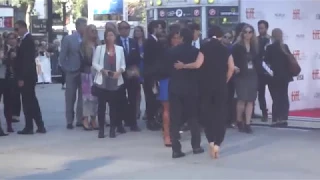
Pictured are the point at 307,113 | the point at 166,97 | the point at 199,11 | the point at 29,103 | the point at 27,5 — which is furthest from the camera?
the point at 27,5

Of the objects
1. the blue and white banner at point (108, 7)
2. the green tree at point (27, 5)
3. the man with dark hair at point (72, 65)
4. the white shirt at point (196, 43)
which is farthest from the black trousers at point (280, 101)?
the green tree at point (27, 5)

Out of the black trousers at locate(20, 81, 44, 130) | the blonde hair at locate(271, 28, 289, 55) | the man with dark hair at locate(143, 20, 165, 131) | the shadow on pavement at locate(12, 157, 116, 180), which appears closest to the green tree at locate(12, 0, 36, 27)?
the man with dark hair at locate(143, 20, 165, 131)

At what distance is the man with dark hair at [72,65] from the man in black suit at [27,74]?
80 cm

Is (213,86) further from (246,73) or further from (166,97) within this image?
(246,73)

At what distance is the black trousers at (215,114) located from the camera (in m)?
10.8

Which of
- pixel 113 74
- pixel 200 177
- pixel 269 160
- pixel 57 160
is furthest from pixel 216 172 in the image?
pixel 113 74

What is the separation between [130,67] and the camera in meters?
13.7

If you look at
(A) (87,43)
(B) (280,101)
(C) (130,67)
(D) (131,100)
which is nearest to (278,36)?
(B) (280,101)

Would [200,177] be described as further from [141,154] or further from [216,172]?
[141,154]

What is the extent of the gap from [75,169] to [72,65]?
394 centimetres

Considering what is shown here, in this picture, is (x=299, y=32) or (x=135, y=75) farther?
(x=299, y=32)

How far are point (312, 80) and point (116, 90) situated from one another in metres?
4.57

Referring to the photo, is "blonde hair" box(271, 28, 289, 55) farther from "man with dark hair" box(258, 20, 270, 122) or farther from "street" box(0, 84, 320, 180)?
"street" box(0, 84, 320, 180)

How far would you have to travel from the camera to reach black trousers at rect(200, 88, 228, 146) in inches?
425
